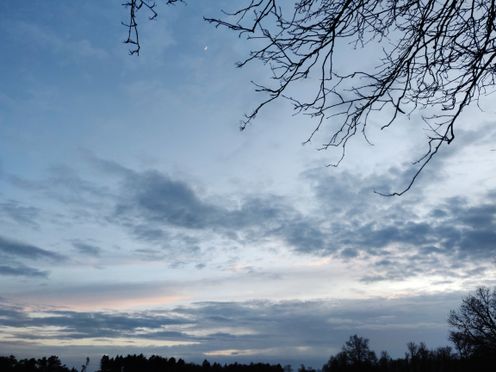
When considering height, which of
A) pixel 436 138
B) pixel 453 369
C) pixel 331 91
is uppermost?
pixel 331 91

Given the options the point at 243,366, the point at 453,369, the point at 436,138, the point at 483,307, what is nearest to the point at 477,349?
the point at 483,307

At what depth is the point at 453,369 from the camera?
42.8 metres

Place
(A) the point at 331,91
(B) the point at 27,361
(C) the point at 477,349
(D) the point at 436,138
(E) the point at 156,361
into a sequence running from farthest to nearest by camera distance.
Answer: (E) the point at 156,361
(C) the point at 477,349
(B) the point at 27,361
(A) the point at 331,91
(D) the point at 436,138

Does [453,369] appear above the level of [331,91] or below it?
below

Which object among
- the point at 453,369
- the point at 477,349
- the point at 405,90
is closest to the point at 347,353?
the point at 453,369

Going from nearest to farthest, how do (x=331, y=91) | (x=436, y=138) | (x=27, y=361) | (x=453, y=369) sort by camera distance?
(x=436, y=138) < (x=331, y=91) < (x=27, y=361) < (x=453, y=369)

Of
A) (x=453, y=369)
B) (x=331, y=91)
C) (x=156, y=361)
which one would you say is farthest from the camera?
(x=453, y=369)

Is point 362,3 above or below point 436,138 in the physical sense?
above

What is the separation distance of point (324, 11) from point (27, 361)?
2360 centimetres

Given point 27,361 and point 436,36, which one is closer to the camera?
point 436,36

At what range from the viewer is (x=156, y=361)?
3750 centimetres

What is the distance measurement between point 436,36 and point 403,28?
0.27 meters

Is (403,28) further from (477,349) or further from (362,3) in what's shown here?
(477,349)

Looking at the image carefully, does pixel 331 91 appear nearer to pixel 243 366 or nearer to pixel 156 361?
pixel 156 361
